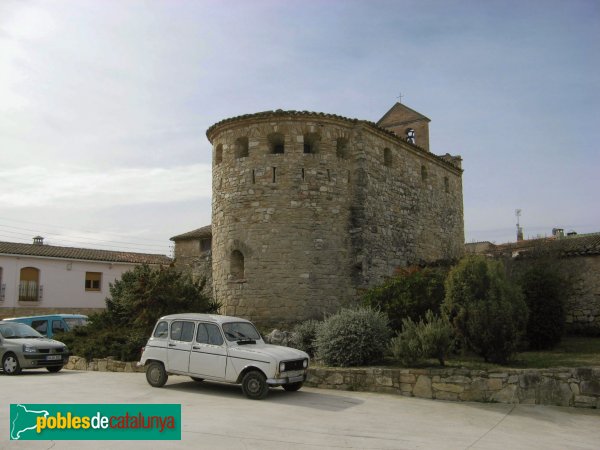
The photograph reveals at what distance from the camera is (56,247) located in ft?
115

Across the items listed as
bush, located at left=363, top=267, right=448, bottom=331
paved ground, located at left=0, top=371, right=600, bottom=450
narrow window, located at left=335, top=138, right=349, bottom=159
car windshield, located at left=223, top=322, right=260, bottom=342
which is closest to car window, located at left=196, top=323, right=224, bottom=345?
car windshield, located at left=223, top=322, right=260, bottom=342

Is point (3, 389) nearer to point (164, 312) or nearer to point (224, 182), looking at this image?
point (164, 312)

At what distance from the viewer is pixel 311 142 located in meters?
18.5

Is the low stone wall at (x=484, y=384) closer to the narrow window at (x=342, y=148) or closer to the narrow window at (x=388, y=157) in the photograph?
the narrow window at (x=342, y=148)

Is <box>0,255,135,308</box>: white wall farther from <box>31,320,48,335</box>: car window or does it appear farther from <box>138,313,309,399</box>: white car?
<box>138,313,309,399</box>: white car

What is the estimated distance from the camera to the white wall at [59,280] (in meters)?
31.0

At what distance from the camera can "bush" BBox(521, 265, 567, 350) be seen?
14.3m

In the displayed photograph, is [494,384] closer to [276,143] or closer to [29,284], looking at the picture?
[276,143]

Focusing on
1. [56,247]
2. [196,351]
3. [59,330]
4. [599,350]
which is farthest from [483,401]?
[56,247]

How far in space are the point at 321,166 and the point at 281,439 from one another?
11811mm

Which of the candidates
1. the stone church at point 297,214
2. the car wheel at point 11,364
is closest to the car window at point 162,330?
the car wheel at point 11,364

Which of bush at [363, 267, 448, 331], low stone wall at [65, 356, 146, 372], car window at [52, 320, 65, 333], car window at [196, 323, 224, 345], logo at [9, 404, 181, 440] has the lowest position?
low stone wall at [65, 356, 146, 372]

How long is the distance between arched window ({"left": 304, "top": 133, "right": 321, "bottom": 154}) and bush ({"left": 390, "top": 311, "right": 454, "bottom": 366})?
8318 mm

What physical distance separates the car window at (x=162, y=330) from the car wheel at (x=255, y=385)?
230cm
